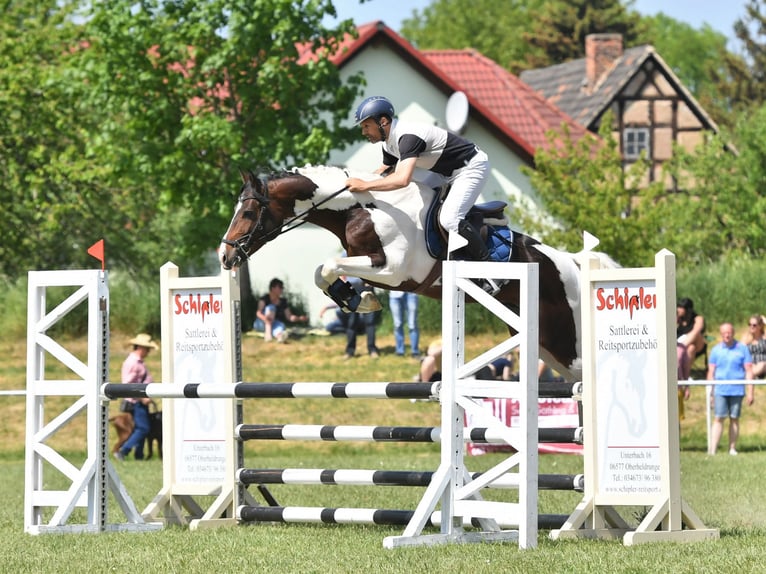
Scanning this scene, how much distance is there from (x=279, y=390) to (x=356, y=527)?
1.31 m

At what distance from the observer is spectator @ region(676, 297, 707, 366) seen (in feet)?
56.8

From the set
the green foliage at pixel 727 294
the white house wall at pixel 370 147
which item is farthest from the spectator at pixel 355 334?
the white house wall at pixel 370 147

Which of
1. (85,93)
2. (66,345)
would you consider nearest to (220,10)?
(85,93)

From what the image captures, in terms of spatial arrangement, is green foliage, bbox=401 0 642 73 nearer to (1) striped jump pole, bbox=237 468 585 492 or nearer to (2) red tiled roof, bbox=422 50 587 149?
(2) red tiled roof, bbox=422 50 587 149

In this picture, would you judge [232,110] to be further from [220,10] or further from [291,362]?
[291,362]

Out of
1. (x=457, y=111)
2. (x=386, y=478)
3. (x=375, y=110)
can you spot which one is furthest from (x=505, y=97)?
(x=386, y=478)

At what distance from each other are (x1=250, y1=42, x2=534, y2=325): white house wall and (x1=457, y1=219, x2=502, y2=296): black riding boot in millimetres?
23448

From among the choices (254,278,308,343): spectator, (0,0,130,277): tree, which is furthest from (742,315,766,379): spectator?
(0,0,130,277): tree

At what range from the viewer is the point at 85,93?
86.6 ft

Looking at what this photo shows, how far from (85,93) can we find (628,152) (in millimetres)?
18921

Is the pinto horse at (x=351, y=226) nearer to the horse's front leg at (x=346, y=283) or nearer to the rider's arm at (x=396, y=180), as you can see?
the horse's front leg at (x=346, y=283)

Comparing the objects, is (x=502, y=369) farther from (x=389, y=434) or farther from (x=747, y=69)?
(x=747, y=69)

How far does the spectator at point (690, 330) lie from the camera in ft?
56.8

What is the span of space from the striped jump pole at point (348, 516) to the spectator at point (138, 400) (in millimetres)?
7758
